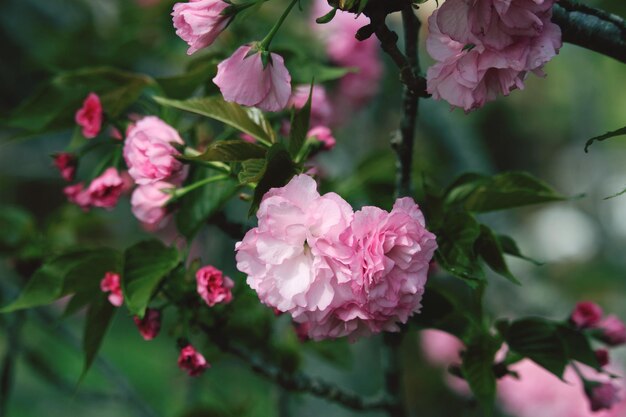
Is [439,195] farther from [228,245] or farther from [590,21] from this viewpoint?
[228,245]

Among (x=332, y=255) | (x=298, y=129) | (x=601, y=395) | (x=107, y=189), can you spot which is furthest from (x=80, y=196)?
(x=601, y=395)

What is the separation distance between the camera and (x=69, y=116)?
1.21 meters

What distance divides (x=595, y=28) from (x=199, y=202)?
55cm

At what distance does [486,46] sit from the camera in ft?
2.55

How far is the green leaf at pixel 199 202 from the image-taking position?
3.35 ft

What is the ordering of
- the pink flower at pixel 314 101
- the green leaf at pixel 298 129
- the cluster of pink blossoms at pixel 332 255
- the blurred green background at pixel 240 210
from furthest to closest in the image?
1. the blurred green background at pixel 240 210
2. the pink flower at pixel 314 101
3. the green leaf at pixel 298 129
4. the cluster of pink blossoms at pixel 332 255

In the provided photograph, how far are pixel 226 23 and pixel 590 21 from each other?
1.33 ft

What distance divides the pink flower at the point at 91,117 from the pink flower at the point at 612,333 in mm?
826

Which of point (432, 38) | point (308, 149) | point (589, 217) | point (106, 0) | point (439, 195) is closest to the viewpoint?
point (432, 38)

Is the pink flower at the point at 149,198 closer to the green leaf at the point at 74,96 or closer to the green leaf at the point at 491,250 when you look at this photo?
the green leaf at the point at 74,96

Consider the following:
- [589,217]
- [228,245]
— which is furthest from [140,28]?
[589,217]

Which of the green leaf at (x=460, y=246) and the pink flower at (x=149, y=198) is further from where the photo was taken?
the pink flower at (x=149, y=198)

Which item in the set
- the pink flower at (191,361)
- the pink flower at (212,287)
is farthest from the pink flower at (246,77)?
the pink flower at (191,361)

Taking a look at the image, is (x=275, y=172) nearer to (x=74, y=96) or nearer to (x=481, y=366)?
(x=481, y=366)
